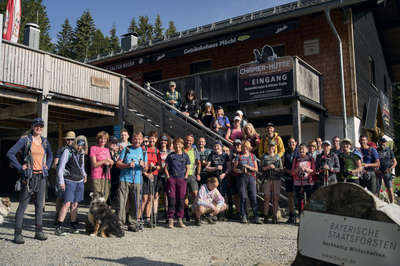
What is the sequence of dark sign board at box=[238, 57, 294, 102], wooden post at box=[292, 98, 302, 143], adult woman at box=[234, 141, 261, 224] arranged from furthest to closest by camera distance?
dark sign board at box=[238, 57, 294, 102] → wooden post at box=[292, 98, 302, 143] → adult woman at box=[234, 141, 261, 224]

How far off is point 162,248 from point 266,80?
7.52 m

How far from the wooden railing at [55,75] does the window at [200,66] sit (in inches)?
209

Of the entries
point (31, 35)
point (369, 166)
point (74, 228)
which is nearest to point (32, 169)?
point (74, 228)

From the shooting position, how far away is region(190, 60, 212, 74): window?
16.1 metres

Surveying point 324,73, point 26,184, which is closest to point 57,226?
point 26,184

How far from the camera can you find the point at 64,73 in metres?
10.1

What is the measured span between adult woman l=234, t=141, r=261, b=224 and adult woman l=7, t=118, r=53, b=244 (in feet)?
12.3

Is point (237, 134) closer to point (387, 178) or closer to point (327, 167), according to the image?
point (327, 167)

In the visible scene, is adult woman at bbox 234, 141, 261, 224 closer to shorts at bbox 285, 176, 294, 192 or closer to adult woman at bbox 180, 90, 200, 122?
shorts at bbox 285, 176, 294, 192

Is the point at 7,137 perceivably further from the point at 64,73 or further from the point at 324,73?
the point at 324,73

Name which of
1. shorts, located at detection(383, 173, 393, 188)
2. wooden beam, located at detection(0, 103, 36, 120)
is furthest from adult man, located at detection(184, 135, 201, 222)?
wooden beam, located at detection(0, 103, 36, 120)

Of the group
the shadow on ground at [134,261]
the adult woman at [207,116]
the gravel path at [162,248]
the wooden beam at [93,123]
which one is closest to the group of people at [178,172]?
the gravel path at [162,248]

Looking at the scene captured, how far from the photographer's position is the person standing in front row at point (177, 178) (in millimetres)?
6625

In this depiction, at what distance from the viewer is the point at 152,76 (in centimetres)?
1814
